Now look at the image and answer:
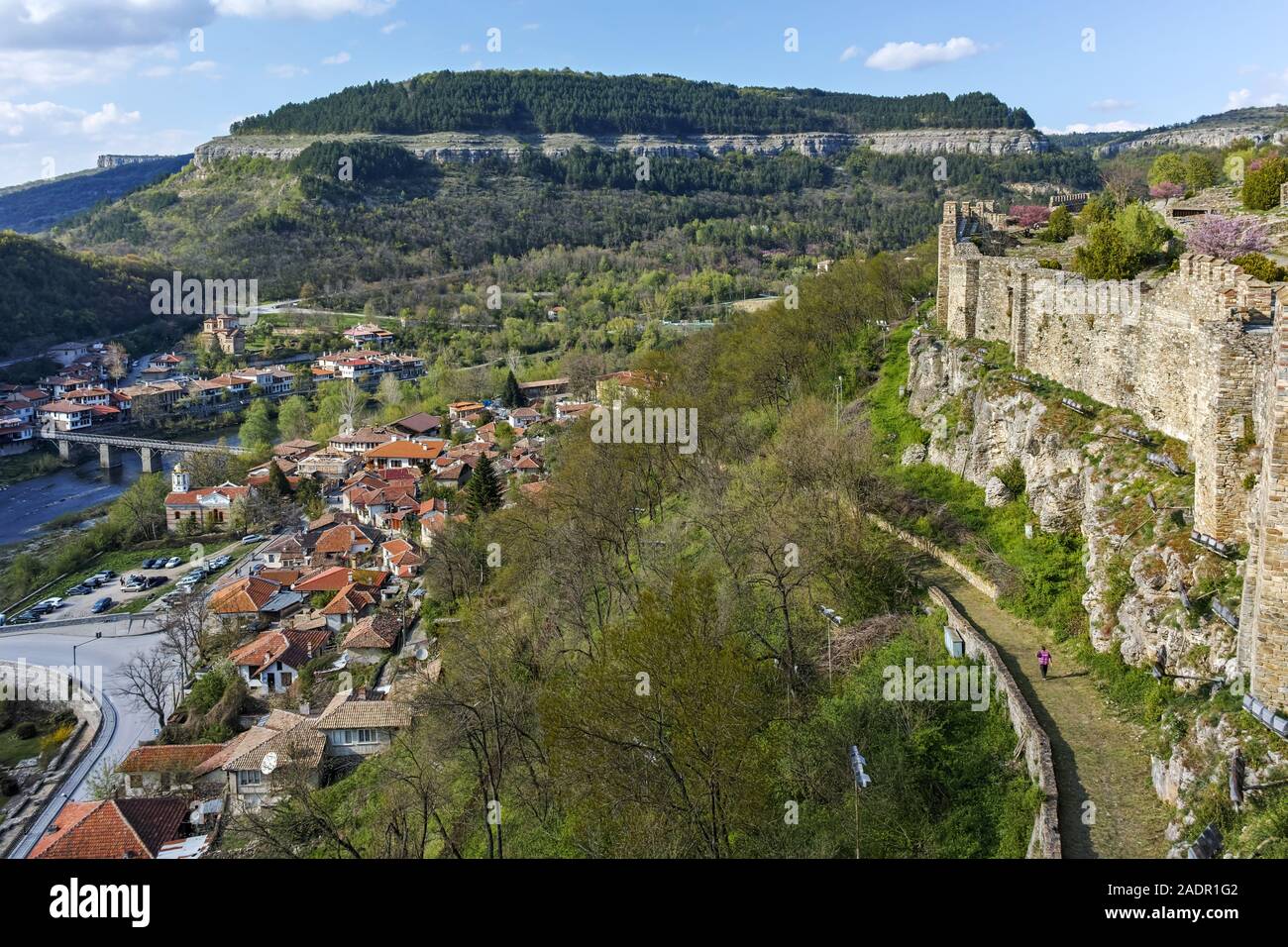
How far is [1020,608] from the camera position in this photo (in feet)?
47.3

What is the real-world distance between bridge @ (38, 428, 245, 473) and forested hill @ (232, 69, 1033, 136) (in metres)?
88.9

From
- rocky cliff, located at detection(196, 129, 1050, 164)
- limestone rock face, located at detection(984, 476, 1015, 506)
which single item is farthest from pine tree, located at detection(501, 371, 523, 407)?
rocky cliff, located at detection(196, 129, 1050, 164)

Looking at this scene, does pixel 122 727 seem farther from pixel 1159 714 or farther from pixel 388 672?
pixel 1159 714

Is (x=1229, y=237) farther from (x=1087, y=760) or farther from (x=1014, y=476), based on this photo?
(x=1087, y=760)

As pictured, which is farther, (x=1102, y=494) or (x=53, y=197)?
(x=53, y=197)

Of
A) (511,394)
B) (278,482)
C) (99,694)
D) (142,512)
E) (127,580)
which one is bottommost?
(99,694)

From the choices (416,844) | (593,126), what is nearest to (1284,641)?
(416,844)

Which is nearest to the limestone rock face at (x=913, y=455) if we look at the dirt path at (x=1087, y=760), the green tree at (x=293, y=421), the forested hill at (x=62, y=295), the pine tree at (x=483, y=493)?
the dirt path at (x=1087, y=760)

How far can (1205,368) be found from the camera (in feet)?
38.1

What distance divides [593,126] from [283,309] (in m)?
75.6

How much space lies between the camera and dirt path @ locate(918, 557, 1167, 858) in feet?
30.1

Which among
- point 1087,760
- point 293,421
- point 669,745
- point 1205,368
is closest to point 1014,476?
point 1205,368

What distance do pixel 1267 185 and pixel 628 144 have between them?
424 feet

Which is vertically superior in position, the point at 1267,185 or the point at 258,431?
the point at 1267,185
